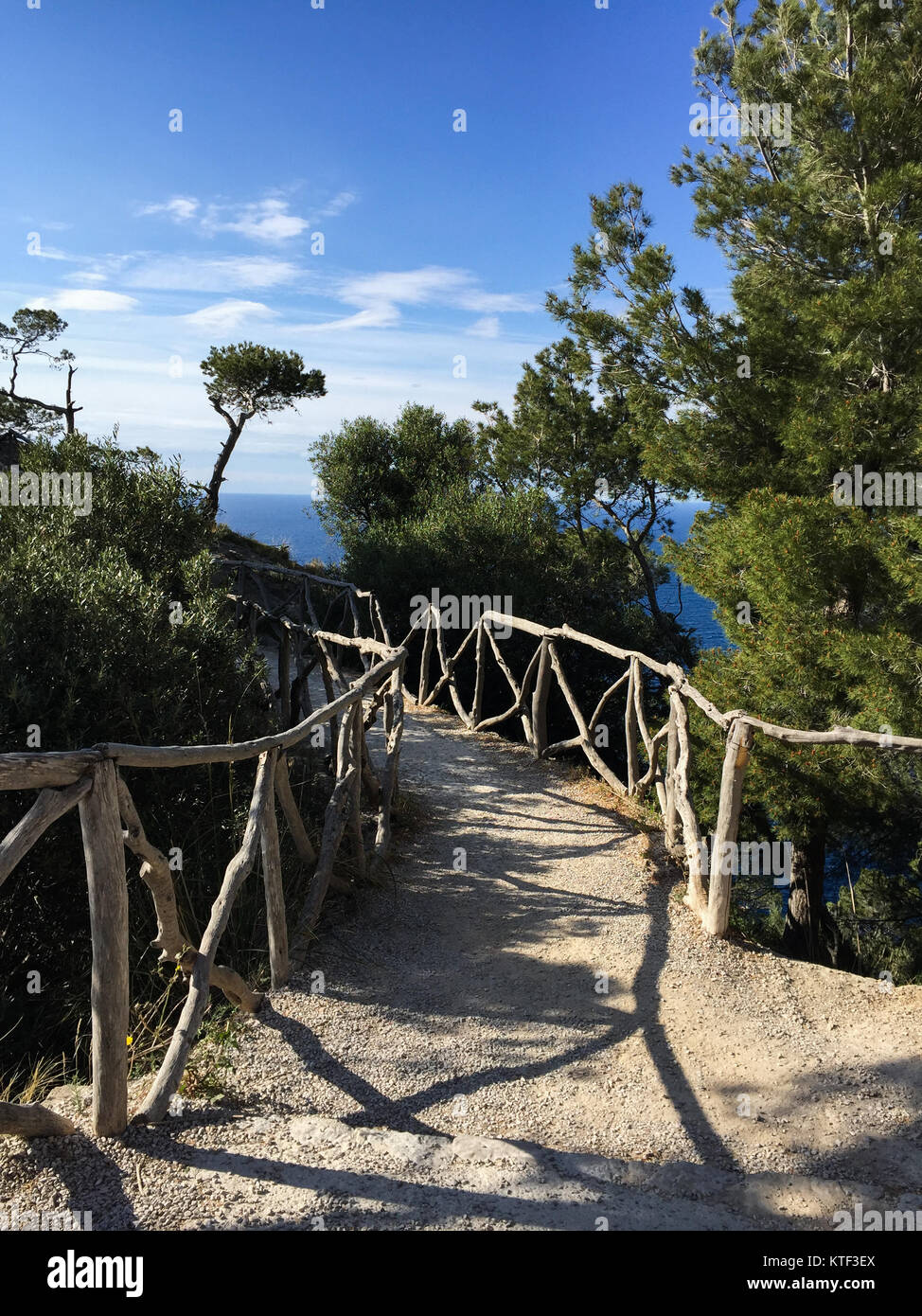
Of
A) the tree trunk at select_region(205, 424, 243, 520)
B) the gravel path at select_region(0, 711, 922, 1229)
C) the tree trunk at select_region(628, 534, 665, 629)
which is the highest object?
the tree trunk at select_region(205, 424, 243, 520)

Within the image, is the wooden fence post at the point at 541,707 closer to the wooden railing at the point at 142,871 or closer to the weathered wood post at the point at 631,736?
the weathered wood post at the point at 631,736

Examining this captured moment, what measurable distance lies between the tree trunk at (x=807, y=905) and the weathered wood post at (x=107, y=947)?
7018 mm

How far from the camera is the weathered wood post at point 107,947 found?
105 inches

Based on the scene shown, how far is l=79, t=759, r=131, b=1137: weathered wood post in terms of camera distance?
8.73 feet

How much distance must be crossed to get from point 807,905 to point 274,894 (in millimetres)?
6465

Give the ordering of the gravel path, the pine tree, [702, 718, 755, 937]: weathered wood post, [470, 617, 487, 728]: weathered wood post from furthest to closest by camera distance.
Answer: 1. [470, 617, 487, 728]: weathered wood post
2. the pine tree
3. [702, 718, 755, 937]: weathered wood post
4. the gravel path

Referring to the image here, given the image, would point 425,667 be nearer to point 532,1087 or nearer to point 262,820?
point 262,820

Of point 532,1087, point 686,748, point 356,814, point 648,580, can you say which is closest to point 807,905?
point 686,748

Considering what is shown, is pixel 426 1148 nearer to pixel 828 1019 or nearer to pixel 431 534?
pixel 828 1019

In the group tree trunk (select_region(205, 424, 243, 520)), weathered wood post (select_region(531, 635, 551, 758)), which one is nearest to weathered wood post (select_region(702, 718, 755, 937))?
weathered wood post (select_region(531, 635, 551, 758))

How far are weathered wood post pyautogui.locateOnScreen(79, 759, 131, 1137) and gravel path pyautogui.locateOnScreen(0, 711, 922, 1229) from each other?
131 mm

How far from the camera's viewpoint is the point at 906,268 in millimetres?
6789

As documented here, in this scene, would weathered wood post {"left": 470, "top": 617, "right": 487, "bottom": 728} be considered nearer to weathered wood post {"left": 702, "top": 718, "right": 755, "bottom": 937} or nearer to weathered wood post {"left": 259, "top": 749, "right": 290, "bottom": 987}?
weathered wood post {"left": 702, "top": 718, "right": 755, "bottom": 937}

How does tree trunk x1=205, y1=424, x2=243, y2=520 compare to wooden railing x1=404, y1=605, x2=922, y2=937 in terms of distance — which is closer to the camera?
wooden railing x1=404, y1=605, x2=922, y2=937
